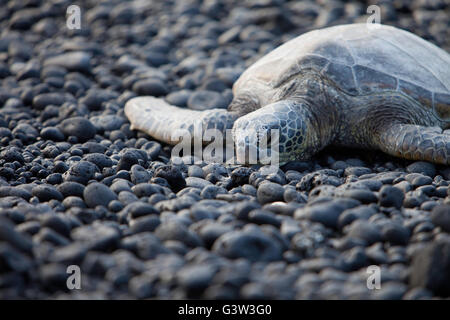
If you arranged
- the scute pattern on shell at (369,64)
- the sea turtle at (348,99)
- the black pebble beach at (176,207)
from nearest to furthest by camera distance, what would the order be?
the black pebble beach at (176,207), the sea turtle at (348,99), the scute pattern on shell at (369,64)

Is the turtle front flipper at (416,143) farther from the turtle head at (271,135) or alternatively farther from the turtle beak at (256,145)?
the turtle beak at (256,145)

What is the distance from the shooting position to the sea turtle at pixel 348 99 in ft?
13.7

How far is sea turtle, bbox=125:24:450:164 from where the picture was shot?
4.18 m

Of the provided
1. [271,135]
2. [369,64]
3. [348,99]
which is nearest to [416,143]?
[348,99]

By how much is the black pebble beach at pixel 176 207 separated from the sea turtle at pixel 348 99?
7.4 inches

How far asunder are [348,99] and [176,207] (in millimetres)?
2028

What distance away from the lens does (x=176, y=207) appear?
10.5 ft

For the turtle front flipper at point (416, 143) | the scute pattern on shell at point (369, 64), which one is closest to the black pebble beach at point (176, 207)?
the turtle front flipper at point (416, 143)

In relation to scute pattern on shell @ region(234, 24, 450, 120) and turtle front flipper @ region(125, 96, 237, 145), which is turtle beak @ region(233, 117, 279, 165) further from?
scute pattern on shell @ region(234, 24, 450, 120)

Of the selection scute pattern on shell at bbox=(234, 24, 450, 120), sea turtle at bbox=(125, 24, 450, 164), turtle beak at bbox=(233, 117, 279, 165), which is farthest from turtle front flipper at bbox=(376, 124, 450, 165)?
turtle beak at bbox=(233, 117, 279, 165)
